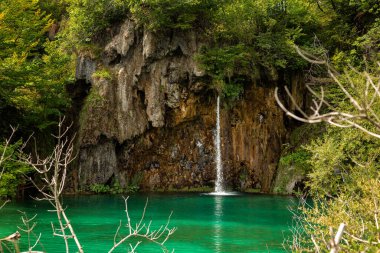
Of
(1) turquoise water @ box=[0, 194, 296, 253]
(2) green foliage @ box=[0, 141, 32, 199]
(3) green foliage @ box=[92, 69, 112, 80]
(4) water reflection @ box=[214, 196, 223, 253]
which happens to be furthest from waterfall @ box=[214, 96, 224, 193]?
(2) green foliage @ box=[0, 141, 32, 199]

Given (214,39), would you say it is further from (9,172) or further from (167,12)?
(9,172)

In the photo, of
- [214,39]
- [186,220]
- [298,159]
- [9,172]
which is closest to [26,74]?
[9,172]

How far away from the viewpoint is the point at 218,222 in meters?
17.0

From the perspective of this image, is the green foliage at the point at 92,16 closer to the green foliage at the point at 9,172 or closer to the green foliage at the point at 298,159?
the green foliage at the point at 9,172

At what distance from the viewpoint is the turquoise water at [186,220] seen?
13.2m

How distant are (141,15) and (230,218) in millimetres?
13637

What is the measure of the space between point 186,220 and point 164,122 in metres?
11.5

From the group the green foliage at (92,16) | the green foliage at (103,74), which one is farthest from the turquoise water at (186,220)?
the green foliage at (92,16)

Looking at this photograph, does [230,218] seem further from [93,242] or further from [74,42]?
[74,42]

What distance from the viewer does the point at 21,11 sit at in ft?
85.3

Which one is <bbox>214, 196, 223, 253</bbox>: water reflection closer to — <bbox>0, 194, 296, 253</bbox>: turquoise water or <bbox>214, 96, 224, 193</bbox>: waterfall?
<bbox>0, 194, 296, 253</bbox>: turquoise water

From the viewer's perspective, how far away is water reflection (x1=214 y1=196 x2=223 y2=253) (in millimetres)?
13336

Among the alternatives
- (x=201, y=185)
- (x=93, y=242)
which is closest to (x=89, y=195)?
(x=201, y=185)

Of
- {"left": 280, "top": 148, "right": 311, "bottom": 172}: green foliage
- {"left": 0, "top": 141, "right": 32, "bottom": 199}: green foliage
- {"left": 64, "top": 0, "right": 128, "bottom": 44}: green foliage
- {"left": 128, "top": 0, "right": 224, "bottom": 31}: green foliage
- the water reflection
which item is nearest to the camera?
the water reflection
